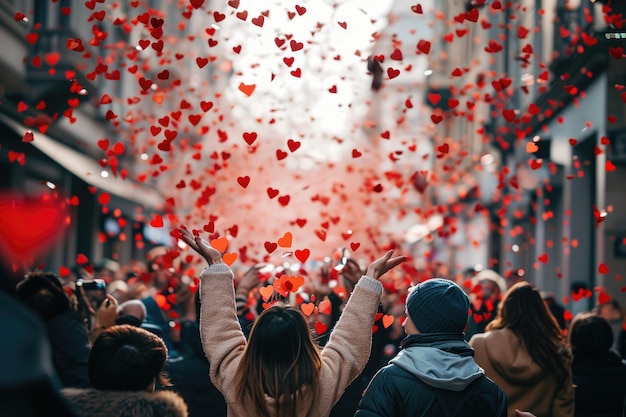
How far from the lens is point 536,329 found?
4695 mm

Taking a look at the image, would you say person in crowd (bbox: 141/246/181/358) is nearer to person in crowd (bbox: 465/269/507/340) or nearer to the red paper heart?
person in crowd (bbox: 465/269/507/340)

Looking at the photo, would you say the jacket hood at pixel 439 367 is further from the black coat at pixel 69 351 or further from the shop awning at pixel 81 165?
the shop awning at pixel 81 165

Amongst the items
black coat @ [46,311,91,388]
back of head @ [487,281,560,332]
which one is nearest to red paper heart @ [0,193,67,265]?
black coat @ [46,311,91,388]

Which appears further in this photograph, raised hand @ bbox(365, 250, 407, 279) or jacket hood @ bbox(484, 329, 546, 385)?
jacket hood @ bbox(484, 329, 546, 385)

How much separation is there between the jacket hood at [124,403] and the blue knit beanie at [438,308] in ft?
3.20

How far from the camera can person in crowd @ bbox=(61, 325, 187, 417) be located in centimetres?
291

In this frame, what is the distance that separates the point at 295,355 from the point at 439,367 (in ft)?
1.78

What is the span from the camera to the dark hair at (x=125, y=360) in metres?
3.12

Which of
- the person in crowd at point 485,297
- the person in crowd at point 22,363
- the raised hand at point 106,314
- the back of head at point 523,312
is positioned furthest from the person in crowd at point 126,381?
the person in crowd at point 485,297

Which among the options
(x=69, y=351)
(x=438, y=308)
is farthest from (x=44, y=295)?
(x=438, y=308)

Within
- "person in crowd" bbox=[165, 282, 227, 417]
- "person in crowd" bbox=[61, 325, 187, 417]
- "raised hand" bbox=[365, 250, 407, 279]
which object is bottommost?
"person in crowd" bbox=[165, 282, 227, 417]

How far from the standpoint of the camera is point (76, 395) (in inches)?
115

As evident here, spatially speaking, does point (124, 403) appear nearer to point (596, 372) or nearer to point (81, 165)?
point (596, 372)

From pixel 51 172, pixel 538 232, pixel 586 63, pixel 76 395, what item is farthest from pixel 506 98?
pixel 76 395
